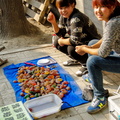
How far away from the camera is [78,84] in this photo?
11.6 feet

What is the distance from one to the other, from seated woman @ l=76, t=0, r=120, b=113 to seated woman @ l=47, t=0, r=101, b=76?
488mm

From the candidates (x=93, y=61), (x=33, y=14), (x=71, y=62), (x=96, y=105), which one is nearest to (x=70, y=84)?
(x=71, y=62)


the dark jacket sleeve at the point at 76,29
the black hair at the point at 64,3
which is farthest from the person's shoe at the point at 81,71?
the black hair at the point at 64,3

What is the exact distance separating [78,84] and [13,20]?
3432mm

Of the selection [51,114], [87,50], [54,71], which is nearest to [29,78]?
[54,71]

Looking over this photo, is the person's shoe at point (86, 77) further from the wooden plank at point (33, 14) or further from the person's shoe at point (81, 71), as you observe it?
the wooden plank at point (33, 14)

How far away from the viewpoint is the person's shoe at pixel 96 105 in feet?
9.20

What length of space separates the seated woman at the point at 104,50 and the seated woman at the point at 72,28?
488 millimetres

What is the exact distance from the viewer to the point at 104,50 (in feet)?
8.30

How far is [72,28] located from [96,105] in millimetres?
1250

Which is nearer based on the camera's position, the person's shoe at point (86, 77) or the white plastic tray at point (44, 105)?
the white plastic tray at point (44, 105)

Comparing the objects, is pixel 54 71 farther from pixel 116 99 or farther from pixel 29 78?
pixel 116 99

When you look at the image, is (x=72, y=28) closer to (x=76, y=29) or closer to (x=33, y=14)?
(x=76, y=29)

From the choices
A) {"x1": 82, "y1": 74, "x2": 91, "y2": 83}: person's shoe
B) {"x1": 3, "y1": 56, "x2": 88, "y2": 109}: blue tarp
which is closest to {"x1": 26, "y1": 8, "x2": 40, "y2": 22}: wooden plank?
{"x1": 3, "y1": 56, "x2": 88, "y2": 109}: blue tarp
